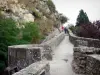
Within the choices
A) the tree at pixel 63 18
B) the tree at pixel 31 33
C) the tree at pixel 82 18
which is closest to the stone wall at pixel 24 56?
the tree at pixel 31 33

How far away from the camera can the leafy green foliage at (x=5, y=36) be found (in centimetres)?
1373

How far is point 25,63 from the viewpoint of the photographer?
10.1 m

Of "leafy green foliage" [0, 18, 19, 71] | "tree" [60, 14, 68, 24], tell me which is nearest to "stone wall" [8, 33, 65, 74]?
"leafy green foliage" [0, 18, 19, 71]

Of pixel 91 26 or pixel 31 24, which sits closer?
pixel 31 24

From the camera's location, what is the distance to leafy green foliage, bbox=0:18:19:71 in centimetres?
1373

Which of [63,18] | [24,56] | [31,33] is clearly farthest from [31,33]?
[63,18]

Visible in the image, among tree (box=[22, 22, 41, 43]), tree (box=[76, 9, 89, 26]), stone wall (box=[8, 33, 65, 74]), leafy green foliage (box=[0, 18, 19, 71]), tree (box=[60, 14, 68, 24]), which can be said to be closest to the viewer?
stone wall (box=[8, 33, 65, 74])

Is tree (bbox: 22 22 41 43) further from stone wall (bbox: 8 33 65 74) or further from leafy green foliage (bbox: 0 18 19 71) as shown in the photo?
stone wall (bbox: 8 33 65 74)

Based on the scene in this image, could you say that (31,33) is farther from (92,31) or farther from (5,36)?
(92,31)

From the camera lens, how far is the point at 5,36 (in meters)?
14.8

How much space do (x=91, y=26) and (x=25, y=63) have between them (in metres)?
13.4

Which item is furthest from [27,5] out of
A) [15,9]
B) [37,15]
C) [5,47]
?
[5,47]

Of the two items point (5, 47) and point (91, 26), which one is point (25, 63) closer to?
point (5, 47)

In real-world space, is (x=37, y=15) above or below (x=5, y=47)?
above
